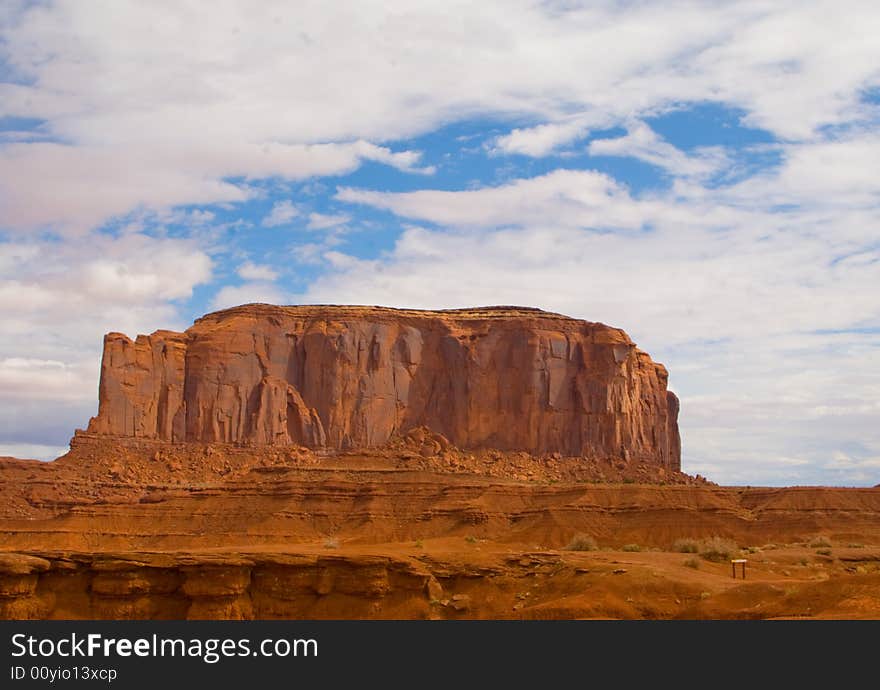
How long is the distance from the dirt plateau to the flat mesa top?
27 centimetres

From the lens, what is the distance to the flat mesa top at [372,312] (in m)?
99.0

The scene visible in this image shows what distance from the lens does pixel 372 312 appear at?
327ft

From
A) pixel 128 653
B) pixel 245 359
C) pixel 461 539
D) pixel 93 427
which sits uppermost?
pixel 245 359

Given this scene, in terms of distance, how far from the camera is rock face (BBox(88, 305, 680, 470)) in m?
94.2

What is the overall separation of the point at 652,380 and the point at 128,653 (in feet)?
282

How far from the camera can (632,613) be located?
1197 inches

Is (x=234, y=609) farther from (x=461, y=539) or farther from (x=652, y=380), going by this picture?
(x=652, y=380)

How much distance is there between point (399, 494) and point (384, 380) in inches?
959

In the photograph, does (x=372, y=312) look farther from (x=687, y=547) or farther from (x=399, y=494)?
(x=687, y=547)

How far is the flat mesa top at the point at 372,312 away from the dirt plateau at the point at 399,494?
0.87 feet

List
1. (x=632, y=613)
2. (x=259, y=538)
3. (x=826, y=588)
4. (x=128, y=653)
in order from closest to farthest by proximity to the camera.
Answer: (x=128, y=653) → (x=826, y=588) → (x=632, y=613) → (x=259, y=538)

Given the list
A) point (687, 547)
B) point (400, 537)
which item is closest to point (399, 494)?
point (400, 537)

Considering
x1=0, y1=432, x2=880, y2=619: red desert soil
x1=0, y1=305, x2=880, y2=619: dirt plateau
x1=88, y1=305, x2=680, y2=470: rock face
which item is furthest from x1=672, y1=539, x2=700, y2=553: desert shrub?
x1=88, y1=305, x2=680, y2=470: rock face

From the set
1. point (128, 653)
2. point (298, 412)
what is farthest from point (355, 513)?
point (128, 653)
